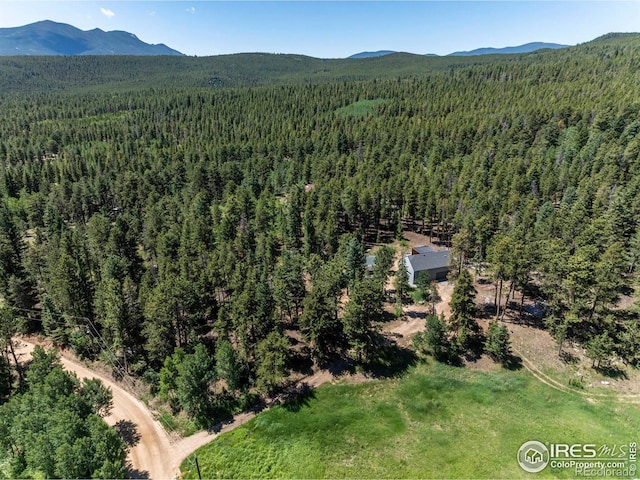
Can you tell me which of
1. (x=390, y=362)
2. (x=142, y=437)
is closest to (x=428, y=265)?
(x=390, y=362)

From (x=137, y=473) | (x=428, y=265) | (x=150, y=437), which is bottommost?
(x=137, y=473)

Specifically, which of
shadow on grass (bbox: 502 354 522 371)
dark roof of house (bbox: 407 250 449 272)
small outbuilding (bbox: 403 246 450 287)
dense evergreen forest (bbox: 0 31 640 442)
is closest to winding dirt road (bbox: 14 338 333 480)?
dense evergreen forest (bbox: 0 31 640 442)

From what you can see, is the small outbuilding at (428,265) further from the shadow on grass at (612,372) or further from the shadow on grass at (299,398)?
the shadow on grass at (299,398)

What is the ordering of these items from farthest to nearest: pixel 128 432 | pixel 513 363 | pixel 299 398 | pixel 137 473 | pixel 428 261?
pixel 428 261, pixel 513 363, pixel 299 398, pixel 128 432, pixel 137 473

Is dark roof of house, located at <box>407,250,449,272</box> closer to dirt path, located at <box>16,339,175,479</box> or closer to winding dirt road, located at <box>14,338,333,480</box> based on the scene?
winding dirt road, located at <box>14,338,333,480</box>

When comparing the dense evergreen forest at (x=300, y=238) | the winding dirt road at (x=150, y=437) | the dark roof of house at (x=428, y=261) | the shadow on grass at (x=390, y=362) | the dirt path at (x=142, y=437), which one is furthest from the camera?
the dark roof of house at (x=428, y=261)

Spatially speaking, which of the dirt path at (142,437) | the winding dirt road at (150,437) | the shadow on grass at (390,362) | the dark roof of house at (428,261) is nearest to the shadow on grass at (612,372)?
the shadow on grass at (390,362)

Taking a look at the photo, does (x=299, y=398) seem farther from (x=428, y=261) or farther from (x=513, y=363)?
(x=428, y=261)
